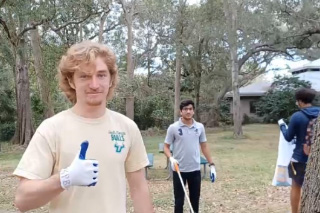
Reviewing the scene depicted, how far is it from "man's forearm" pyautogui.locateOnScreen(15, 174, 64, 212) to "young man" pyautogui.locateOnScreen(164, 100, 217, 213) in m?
3.40

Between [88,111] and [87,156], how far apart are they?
20 cm

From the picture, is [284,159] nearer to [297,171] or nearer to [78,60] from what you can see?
[297,171]

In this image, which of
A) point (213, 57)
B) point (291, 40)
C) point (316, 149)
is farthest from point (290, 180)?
point (213, 57)

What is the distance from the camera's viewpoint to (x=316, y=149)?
274 centimetres

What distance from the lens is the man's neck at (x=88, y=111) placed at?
1841mm

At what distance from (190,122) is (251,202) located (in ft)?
8.09

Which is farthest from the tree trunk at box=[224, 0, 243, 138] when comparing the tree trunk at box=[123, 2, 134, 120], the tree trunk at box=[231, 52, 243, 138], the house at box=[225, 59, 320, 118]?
the house at box=[225, 59, 320, 118]

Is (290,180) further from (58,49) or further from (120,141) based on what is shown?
(58,49)

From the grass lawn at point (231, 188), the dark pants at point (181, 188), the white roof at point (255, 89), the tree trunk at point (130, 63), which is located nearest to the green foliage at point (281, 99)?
the white roof at point (255, 89)

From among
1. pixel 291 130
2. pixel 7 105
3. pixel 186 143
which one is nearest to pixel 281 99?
pixel 7 105

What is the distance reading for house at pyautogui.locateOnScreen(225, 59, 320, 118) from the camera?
29.0 meters

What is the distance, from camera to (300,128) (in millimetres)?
4934

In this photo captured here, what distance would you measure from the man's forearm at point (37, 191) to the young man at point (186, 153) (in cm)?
340

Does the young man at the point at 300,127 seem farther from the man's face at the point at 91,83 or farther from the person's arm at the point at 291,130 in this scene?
the man's face at the point at 91,83
